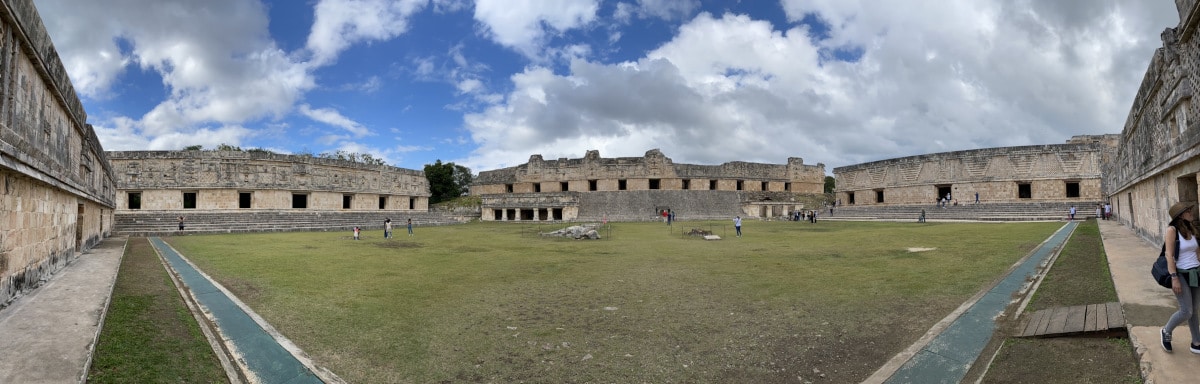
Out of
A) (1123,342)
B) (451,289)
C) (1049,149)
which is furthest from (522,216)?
(1123,342)

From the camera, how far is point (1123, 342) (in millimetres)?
4102

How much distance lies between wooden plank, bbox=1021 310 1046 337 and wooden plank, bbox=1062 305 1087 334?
0.66 ft

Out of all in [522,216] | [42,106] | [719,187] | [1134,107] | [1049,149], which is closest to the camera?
[42,106]

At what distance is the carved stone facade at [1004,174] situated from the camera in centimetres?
2877

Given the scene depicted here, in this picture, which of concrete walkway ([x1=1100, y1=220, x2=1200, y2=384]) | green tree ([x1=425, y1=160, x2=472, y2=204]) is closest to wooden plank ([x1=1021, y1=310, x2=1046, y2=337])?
concrete walkway ([x1=1100, y1=220, x2=1200, y2=384])

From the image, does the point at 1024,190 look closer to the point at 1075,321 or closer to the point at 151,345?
the point at 1075,321

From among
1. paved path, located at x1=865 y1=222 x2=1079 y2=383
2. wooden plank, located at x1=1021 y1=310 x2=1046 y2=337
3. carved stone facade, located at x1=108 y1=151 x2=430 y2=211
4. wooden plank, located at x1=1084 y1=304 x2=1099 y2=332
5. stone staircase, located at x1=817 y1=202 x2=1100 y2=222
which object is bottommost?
paved path, located at x1=865 y1=222 x2=1079 y2=383

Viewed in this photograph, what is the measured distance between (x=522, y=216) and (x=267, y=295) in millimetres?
31543

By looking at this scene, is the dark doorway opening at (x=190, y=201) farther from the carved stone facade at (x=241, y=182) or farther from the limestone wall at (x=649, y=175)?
the limestone wall at (x=649, y=175)

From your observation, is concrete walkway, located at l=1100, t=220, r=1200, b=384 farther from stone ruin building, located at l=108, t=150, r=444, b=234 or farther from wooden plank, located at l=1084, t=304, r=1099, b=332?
stone ruin building, located at l=108, t=150, r=444, b=234

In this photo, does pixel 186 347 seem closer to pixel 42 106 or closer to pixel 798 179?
pixel 42 106

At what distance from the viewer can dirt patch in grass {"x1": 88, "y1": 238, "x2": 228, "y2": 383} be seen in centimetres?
375

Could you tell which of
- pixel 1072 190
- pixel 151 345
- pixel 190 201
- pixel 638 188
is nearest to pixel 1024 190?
pixel 1072 190

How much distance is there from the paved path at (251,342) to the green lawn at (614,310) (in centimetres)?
19
